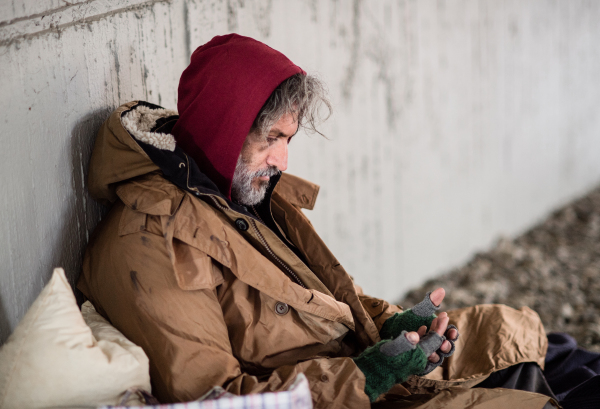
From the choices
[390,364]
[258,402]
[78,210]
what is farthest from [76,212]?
[390,364]

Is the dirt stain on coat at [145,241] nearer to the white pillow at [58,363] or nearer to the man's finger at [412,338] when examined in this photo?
the white pillow at [58,363]

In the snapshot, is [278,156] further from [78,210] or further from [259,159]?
[78,210]

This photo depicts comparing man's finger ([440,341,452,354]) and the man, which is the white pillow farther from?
man's finger ([440,341,452,354])

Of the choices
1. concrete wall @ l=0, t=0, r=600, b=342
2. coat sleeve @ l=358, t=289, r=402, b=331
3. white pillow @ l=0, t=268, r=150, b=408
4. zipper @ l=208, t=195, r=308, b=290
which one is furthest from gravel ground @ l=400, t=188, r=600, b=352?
white pillow @ l=0, t=268, r=150, b=408

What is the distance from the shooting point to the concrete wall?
4.78 feet

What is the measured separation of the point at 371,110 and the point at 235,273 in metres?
2.16

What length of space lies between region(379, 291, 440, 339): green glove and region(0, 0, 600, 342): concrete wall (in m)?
1.08

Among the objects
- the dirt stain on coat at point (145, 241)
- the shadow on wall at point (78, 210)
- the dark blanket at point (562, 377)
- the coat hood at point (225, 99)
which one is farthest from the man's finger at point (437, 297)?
the shadow on wall at point (78, 210)

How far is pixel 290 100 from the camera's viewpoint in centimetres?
177

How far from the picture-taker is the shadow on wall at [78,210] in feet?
5.25

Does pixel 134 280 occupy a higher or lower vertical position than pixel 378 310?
higher

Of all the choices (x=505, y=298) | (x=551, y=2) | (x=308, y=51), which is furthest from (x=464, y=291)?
(x=551, y=2)

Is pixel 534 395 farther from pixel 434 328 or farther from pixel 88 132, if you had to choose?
pixel 88 132

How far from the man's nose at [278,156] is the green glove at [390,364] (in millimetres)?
690
